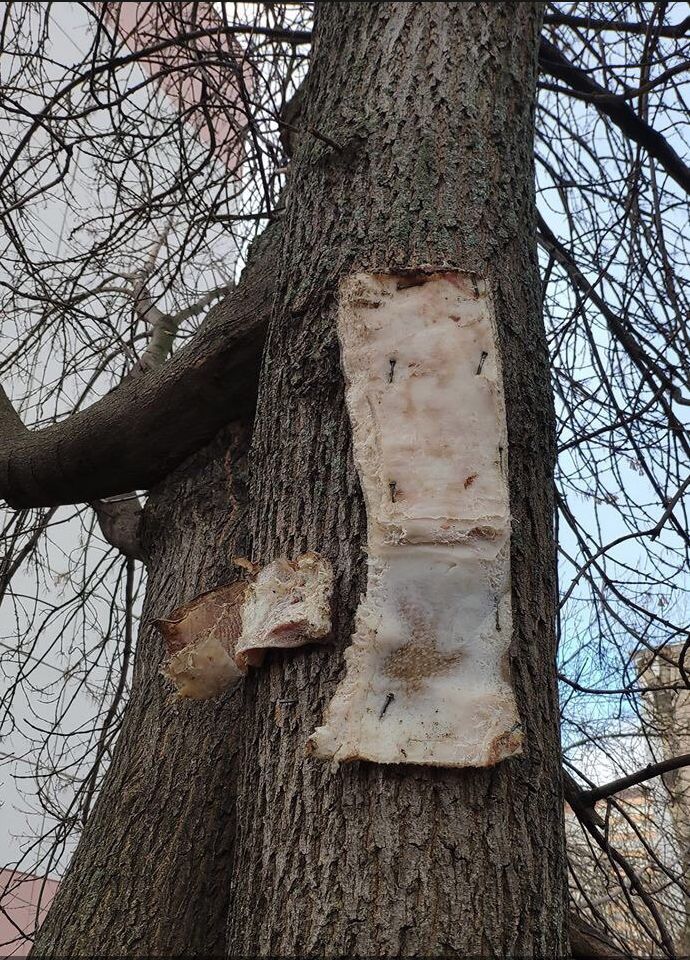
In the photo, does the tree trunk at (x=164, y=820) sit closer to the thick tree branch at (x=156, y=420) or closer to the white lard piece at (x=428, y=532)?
the thick tree branch at (x=156, y=420)

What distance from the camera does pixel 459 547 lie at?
42.5 inches

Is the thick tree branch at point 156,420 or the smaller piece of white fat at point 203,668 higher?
the thick tree branch at point 156,420

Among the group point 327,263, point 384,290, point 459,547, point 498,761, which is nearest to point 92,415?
point 327,263

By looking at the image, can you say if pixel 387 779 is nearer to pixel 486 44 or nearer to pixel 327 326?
pixel 327 326

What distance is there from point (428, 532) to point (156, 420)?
125 cm

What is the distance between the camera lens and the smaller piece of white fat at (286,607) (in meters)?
1.13

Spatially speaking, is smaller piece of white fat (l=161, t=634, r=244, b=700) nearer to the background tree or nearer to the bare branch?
the background tree

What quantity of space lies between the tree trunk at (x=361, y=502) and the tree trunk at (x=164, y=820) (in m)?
0.61

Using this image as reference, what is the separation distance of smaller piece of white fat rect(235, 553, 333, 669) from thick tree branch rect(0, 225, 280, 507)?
36.4 inches

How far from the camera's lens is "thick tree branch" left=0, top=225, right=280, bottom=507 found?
204 centimetres

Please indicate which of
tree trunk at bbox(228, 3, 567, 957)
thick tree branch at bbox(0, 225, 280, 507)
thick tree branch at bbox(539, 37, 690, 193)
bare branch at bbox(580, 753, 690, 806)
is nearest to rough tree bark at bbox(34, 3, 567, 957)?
tree trunk at bbox(228, 3, 567, 957)

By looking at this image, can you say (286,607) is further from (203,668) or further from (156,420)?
(156,420)

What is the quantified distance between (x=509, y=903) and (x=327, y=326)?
853 millimetres

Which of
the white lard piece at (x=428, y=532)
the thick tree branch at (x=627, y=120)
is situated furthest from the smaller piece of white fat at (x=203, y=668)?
the thick tree branch at (x=627, y=120)
